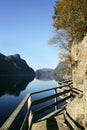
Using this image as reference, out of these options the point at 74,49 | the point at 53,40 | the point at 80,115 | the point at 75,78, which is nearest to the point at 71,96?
the point at 80,115

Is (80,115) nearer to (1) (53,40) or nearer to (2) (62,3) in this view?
(2) (62,3)

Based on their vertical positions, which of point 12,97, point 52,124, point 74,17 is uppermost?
point 74,17

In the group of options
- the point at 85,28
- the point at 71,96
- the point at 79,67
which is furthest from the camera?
the point at 85,28

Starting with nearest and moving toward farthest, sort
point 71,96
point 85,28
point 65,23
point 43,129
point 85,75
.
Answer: point 43,129 → point 71,96 → point 85,75 → point 85,28 → point 65,23

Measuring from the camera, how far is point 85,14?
97.3 feet

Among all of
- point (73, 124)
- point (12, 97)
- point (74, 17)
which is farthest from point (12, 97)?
point (73, 124)

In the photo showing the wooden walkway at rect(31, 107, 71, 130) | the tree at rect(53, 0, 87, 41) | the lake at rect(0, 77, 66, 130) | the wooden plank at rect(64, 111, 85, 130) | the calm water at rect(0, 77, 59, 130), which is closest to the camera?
the wooden plank at rect(64, 111, 85, 130)

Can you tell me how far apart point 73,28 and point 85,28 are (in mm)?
3215

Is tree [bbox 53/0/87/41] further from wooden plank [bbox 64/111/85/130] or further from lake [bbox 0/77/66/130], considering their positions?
wooden plank [bbox 64/111/85/130]

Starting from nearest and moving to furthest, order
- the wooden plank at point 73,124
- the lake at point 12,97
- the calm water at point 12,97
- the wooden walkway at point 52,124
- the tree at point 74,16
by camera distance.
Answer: the wooden plank at point 73,124, the wooden walkway at point 52,124, the lake at point 12,97, the tree at point 74,16, the calm water at point 12,97

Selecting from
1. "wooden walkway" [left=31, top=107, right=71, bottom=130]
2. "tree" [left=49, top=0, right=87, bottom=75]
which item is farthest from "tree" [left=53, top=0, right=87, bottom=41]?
"wooden walkway" [left=31, top=107, right=71, bottom=130]

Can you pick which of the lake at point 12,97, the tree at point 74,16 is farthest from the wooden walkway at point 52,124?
the tree at point 74,16

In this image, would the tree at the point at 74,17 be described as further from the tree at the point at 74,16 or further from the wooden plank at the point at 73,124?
the wooden plank at the point at 73,124

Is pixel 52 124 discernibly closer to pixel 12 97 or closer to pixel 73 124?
pixel 73 124
